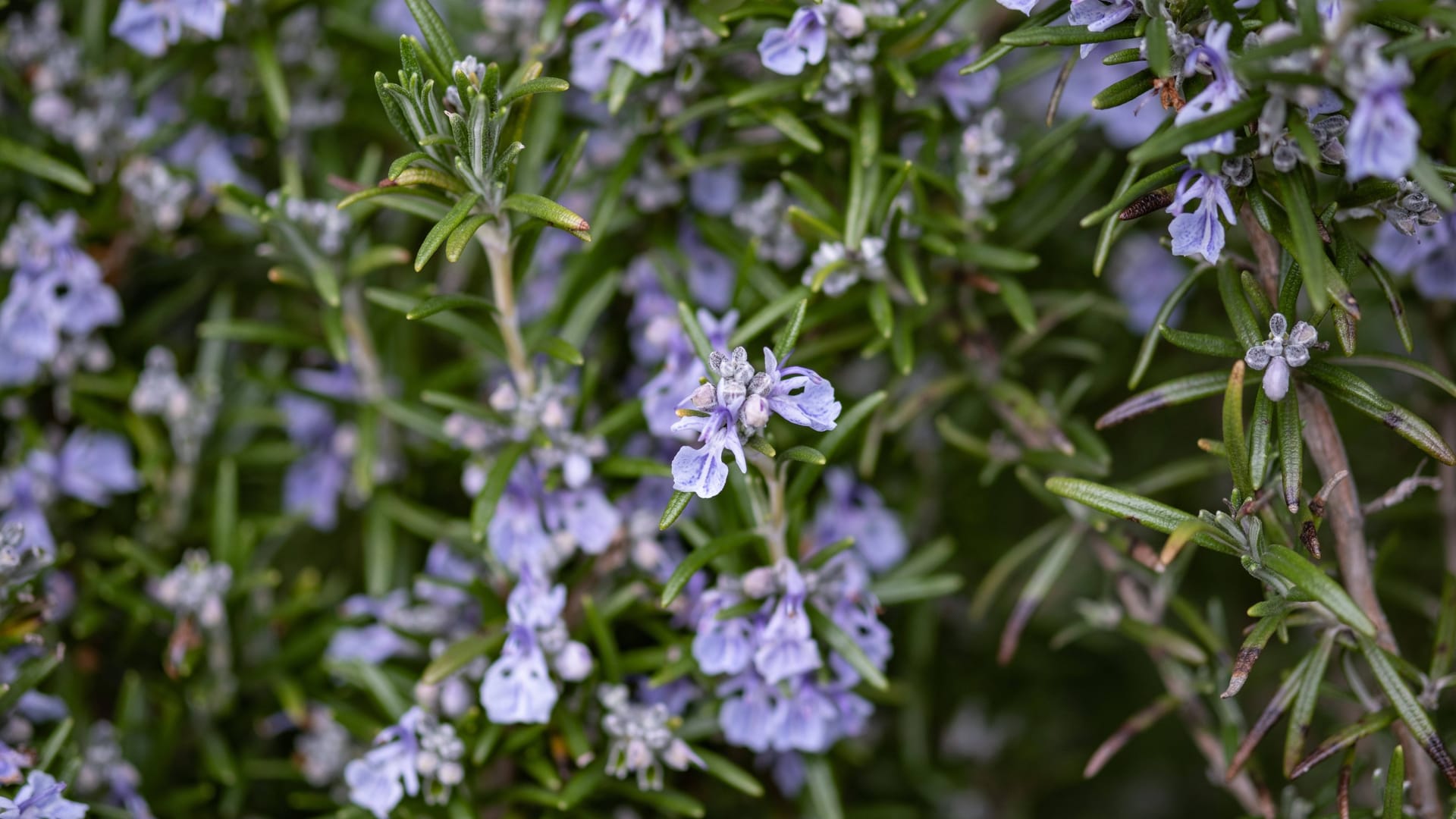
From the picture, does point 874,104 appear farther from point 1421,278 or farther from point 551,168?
point 1421,278

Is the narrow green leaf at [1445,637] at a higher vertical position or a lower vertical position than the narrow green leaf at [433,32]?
lower

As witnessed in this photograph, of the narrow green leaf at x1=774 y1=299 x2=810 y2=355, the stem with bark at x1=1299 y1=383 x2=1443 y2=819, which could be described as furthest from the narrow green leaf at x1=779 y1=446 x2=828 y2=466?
the stem with bark at x1=1299 y1=383 x2=1443 y2=819

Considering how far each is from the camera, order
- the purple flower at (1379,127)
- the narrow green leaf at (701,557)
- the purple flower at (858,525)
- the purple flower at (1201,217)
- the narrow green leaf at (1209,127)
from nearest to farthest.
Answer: the purple flower at (1379,127) < the narrow green leaf at (1209,127) < the purple flower at (1201,217) < the narrow green leaf at (701,557) < the purple flower at (858,525)

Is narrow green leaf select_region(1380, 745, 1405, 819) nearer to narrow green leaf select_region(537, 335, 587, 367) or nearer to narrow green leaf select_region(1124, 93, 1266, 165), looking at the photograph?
narrow green leaf select_region(1124, 93, 1266, 165)

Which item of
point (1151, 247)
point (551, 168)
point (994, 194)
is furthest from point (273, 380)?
point (1151, 247)

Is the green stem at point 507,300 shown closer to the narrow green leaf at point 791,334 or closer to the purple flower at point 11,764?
the narrow green leaf at point 791,334

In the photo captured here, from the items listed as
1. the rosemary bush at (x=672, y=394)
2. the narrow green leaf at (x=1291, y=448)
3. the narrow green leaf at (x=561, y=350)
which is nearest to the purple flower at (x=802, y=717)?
the rosemary bush at (x=672, y=394)

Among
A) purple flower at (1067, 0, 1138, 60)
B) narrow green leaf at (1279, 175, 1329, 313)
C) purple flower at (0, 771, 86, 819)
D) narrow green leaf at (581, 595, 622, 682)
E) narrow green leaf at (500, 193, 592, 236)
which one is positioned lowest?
narrow green leaf at (581, 595, 622, 682)

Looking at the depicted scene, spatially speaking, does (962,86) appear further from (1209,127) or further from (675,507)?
(675,507)
